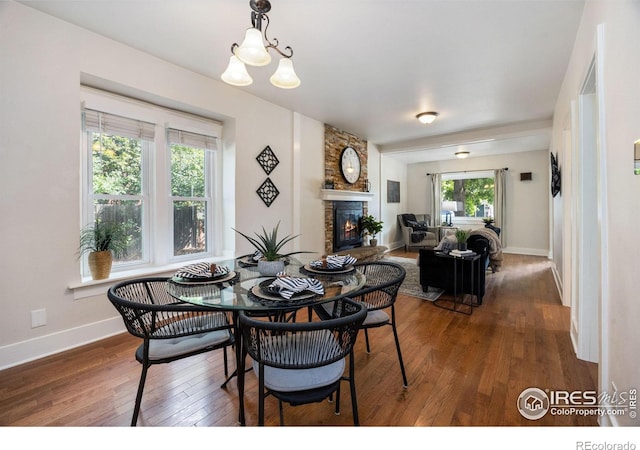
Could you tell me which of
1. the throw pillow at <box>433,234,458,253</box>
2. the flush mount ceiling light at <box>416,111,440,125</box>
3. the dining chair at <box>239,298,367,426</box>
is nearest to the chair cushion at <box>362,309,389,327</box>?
the dining chair at <box>239,298,367,426</box>

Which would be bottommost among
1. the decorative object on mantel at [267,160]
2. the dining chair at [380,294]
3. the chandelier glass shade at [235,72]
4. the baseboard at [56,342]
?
the baseboard at [56,342]

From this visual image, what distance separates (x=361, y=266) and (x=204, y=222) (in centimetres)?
222

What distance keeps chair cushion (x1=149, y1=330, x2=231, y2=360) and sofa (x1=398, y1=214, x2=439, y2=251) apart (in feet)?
20.7

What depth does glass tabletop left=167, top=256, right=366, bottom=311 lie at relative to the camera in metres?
1.33

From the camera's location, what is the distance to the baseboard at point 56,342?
205cm

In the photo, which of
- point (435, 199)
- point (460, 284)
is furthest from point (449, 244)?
point (435, 199)

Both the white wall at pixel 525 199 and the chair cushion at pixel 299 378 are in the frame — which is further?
the white wall at pixel 525 199

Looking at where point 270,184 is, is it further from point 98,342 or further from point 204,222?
point 98,342

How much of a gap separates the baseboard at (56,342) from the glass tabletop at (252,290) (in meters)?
1.39

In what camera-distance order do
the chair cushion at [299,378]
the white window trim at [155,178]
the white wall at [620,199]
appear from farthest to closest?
1. the white window trim at [155,178]
2. the chair cushion at [299,378]
3. the white wall at [620,199]

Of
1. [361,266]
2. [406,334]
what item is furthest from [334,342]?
[406,334]

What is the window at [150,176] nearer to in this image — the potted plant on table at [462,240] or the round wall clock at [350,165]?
the round wall clock at [350,165]

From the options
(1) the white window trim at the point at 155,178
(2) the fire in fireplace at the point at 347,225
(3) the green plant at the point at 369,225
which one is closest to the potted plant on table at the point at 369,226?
(3) the green plant at the point at 369,225

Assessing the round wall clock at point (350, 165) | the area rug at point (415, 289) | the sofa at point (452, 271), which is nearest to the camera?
the sofa at point (452, 271)
